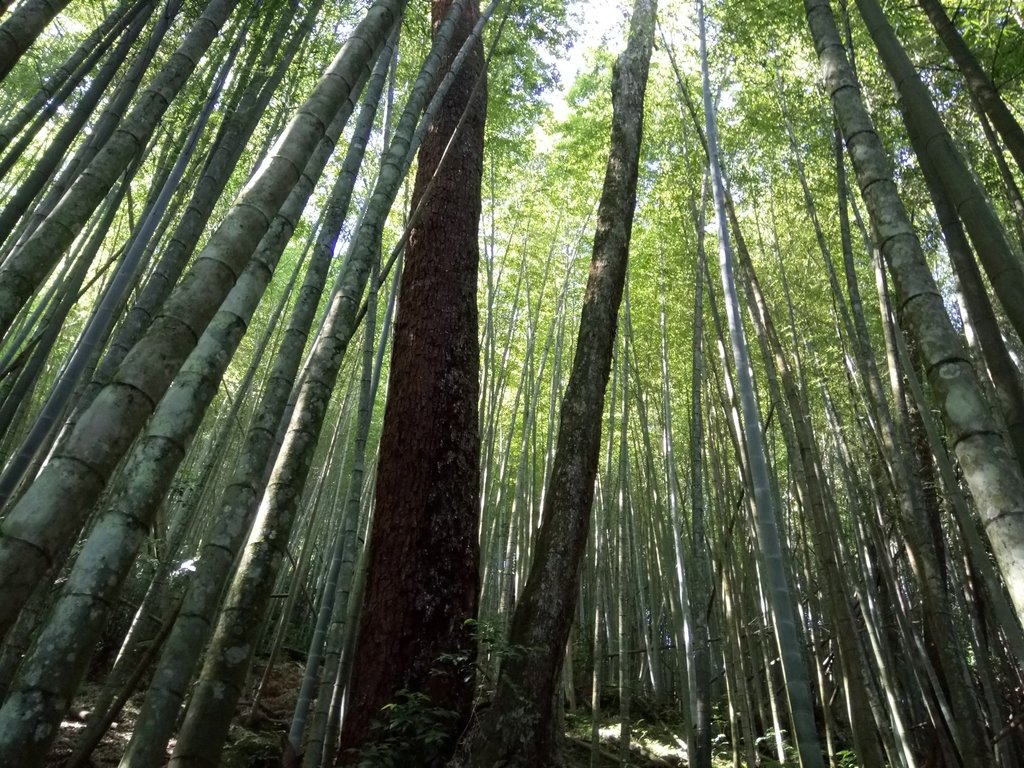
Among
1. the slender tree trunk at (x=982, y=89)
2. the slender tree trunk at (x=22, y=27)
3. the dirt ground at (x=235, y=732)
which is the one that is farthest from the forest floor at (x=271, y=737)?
the slender tree trunk at (x=982, y=89)

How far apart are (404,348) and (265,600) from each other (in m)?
1.85

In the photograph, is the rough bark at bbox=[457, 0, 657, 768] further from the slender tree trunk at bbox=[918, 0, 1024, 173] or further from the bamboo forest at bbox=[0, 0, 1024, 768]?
the slender tree trunk at bbox=[918, 0, 1024, 173]

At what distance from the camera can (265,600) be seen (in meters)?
1.67

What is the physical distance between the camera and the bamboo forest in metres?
1.35

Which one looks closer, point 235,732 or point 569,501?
point 569,501

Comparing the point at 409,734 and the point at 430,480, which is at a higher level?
the point at 430,480

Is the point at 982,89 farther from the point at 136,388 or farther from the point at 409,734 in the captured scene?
the point at 409,734

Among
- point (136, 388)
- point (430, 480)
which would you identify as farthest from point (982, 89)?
point (430, 480)

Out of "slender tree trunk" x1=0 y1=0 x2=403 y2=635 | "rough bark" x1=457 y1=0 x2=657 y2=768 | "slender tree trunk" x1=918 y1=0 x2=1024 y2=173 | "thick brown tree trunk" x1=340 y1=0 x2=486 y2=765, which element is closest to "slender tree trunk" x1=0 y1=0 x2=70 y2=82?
"slender tree trunk" x1=0 y1=0 x2=403 y2=635

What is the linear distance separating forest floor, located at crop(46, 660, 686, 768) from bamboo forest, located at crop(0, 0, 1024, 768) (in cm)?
5

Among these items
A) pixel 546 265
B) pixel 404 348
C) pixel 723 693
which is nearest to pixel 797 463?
pixel 404 348

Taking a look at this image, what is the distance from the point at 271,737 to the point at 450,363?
2.60 metres

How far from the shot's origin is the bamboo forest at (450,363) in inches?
53.2

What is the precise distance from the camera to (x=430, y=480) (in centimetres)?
299
